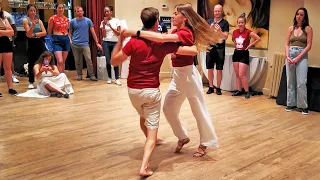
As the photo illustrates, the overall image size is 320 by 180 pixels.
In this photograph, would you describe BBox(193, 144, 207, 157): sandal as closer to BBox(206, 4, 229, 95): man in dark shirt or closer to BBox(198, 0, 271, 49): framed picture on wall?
BBox(206, 4, 229, 95): man in dark shirt

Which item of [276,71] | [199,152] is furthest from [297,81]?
[199,152]

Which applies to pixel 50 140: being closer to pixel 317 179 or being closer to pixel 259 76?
pixel 317 179

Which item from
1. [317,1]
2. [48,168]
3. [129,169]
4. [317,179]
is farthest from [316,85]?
[48,168]

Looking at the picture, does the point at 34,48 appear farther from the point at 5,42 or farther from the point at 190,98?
the point at 190,98

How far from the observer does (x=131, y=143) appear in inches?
161

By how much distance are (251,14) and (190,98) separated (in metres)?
3.74

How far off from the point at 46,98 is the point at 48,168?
3063 mm

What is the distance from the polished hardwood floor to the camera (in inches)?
131

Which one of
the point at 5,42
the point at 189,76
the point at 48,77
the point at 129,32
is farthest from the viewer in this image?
the point at 48,77

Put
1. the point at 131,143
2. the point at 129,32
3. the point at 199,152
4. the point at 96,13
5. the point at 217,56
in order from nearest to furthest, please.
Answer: the point at 129,32 < the point at 199,152 < the point at 131,143 < the point at 217,56 < the point at 96,13

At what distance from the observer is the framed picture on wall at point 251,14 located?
6.55 meters

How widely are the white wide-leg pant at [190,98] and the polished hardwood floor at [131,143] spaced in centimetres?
27

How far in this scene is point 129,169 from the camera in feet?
11.1

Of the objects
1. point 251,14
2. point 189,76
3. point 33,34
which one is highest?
point 251,14
